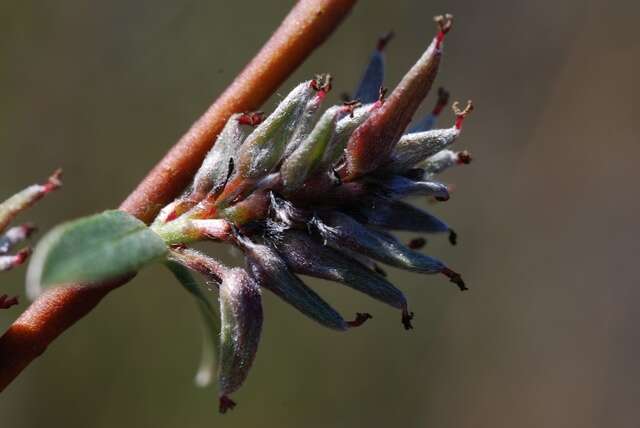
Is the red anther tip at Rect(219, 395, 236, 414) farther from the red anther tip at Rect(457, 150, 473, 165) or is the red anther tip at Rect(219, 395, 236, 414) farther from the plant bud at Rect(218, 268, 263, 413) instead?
the red anther tip at Rect(457, 150, 473, 165)

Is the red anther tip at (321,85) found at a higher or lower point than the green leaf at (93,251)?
higher

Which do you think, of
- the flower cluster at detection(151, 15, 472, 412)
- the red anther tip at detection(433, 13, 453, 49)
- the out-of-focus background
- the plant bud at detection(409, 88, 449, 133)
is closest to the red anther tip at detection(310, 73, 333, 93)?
the flower cluster at detection(151, 15, 472, 412)

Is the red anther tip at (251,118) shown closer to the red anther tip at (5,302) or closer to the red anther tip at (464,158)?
the red anther tip at (464,158)

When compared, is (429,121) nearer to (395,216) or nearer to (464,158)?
(464,158)

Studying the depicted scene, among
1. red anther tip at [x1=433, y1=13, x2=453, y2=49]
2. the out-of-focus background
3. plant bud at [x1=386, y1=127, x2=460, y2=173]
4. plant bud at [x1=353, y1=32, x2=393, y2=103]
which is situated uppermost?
red anther tip at [x1=433, y1=13, x2=453, y2=49]

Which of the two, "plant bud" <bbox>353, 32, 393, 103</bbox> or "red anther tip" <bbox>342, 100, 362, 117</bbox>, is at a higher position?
"plant bud" <bbox>353, 32, 393, 103</bbox>

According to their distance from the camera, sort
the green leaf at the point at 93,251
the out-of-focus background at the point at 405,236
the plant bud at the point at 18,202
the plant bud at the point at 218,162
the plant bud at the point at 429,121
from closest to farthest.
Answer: the green leaf at the point at 93,251 < the plant bud at the point at 18,202 < the plant bud at the point at 218,162 < the plant bud at the point at 429,121 < the out-of-focus background at the point at 405,236

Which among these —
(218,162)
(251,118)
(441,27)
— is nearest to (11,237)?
(218,162)

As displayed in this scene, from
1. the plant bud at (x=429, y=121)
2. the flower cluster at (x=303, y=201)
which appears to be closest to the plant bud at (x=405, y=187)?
the flower cluster at (x=303, y=201)
